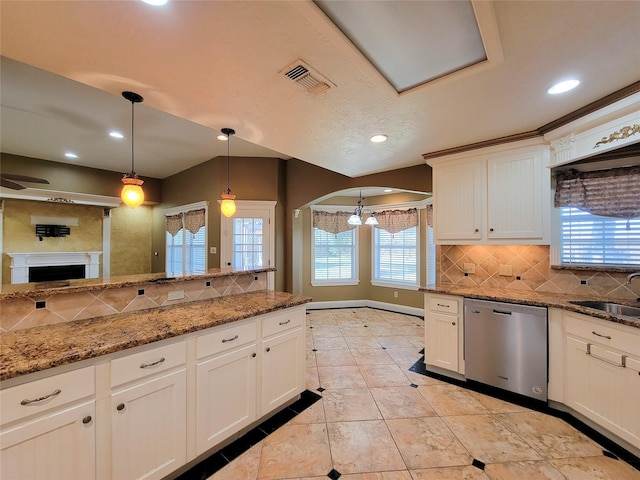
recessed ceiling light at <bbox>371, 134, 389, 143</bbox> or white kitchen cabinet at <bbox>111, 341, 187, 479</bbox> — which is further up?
recessed ceiling light at <bbox>371, 134, 389, 143</bbox>

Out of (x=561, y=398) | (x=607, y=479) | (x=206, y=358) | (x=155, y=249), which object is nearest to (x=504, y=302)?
(x=561, y=398)

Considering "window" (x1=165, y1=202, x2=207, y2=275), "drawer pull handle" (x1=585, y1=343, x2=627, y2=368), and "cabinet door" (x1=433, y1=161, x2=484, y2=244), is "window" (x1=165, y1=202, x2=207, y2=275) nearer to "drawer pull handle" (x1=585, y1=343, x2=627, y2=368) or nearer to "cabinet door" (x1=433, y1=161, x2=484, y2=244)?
"cabinet door" (x1=433, y1=161, x2=484, y2=244)

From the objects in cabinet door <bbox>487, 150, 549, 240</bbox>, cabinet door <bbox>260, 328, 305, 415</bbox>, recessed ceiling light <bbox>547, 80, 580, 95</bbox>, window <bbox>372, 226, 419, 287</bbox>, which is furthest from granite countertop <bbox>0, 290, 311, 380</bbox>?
window <bbox>372, 226, 419, 287</bbox>

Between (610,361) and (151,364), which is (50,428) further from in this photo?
(610,361)

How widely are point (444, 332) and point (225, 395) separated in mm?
2234

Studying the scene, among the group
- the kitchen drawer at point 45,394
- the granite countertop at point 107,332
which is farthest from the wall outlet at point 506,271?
the kitchen drawer at point 45,394

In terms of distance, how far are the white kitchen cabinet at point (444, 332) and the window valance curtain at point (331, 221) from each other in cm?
310

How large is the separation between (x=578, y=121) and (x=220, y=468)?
373cm

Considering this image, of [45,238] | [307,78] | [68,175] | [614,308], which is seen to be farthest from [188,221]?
[614,308]

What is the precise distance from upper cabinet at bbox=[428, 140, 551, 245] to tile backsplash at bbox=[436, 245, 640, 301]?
0.30 metres

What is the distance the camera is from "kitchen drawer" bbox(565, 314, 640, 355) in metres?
1.74

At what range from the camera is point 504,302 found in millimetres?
2422

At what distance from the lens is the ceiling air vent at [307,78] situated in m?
1.54

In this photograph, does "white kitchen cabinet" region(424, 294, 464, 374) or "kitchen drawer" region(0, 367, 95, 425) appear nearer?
"kitchen drawer" region(0, 367, 95, 425)
